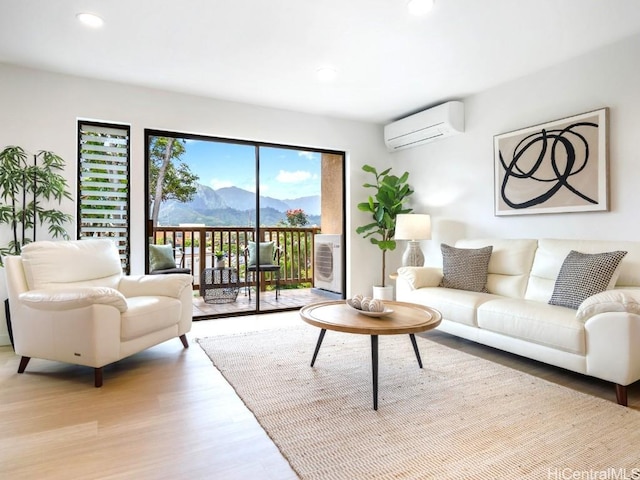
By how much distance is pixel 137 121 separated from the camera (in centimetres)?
375

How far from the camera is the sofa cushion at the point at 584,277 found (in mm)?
2480

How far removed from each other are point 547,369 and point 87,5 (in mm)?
3841

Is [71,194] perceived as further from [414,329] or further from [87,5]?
[414,329]

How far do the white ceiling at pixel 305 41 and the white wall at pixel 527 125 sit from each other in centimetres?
18

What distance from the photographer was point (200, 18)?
2.56m

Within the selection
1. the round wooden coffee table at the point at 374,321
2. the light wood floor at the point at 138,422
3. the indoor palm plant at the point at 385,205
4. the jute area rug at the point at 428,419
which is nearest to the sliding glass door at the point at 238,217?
the indoor palm plant at the point at 385,205

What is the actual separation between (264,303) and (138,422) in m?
3.03

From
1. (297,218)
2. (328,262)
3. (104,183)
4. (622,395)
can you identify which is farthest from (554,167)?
(104,183)

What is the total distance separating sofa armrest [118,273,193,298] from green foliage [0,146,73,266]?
0.84 meters

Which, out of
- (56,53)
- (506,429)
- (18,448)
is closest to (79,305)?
(18,448)

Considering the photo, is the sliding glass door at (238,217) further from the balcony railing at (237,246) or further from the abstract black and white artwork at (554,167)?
the abstract black and white artwork at (554,167)

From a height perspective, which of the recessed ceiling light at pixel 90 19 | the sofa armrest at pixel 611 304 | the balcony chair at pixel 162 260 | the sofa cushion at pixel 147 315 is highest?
the recessed ceiling light at pixel 90 19

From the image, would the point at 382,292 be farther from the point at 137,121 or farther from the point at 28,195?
the point at 28,195

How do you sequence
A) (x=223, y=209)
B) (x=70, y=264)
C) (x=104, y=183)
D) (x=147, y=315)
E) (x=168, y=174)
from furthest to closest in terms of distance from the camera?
(x=223, y=209) < (x=168, y=174) < (x=104, y=183) < (x=70, y=264) < (x=147, y=315)
